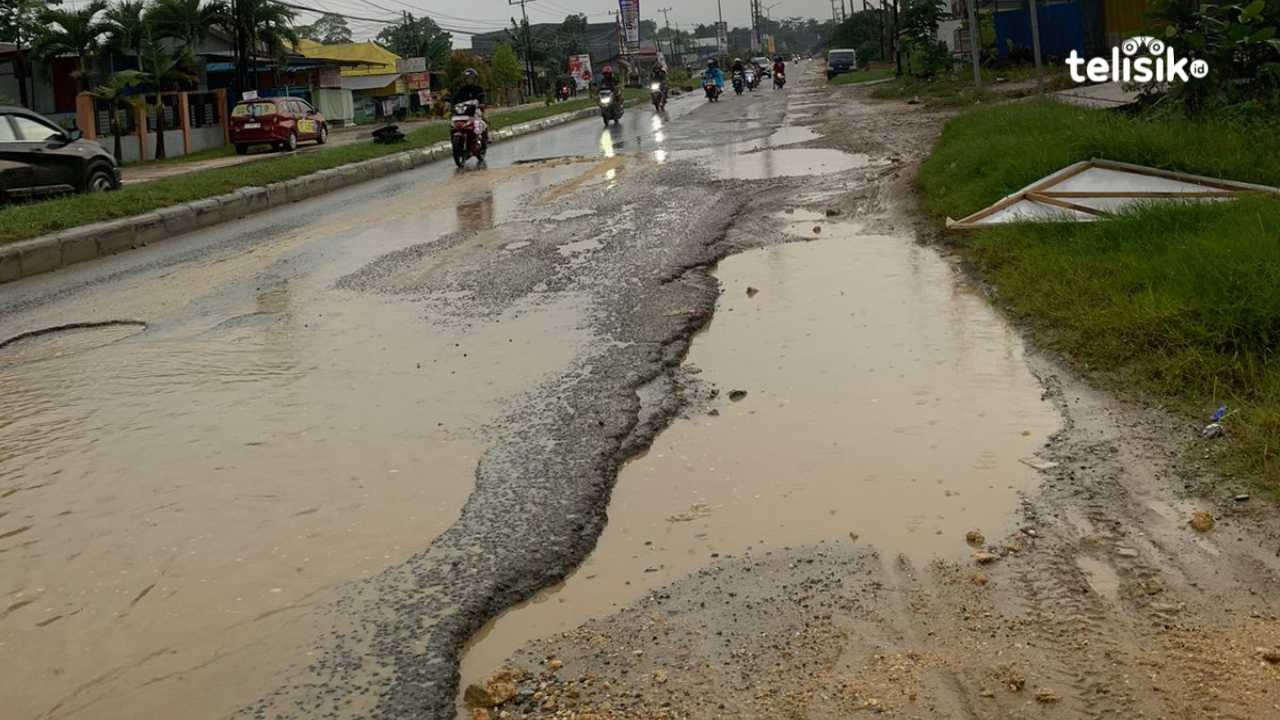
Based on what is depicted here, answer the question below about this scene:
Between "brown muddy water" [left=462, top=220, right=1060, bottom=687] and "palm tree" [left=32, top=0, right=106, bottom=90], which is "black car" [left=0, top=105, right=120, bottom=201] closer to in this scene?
"brown muddy water" [left=462, top=220, right=1060, bottom=687]

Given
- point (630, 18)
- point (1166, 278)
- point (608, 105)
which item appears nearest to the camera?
point (1166, 278)

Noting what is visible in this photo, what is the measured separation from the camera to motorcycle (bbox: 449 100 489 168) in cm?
1822

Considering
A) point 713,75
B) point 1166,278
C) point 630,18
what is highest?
point 630,18

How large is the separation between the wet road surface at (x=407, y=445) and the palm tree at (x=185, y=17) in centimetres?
2801

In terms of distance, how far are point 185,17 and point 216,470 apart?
33.5 metres

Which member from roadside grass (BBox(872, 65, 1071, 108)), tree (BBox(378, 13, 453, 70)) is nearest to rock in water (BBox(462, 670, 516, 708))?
roadside grass (BBox(872, 65, 1071, 108))

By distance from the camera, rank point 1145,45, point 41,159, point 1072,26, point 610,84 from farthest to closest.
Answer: point 610,84
point 1072,26
point 41,159
point 1145,45

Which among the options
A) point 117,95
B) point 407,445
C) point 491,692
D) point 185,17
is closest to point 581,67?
point 185,17

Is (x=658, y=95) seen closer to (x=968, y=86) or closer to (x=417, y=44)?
(x=968, y=86)

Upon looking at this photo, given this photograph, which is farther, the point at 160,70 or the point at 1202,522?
the point at 160,70

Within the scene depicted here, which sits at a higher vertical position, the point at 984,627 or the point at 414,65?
the point at 414,65

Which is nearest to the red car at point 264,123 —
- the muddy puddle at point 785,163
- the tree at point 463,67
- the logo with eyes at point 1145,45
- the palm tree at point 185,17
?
the palm tree at point 185,17

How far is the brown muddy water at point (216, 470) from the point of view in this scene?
9.64 ft

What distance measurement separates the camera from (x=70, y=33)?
1177 inches
